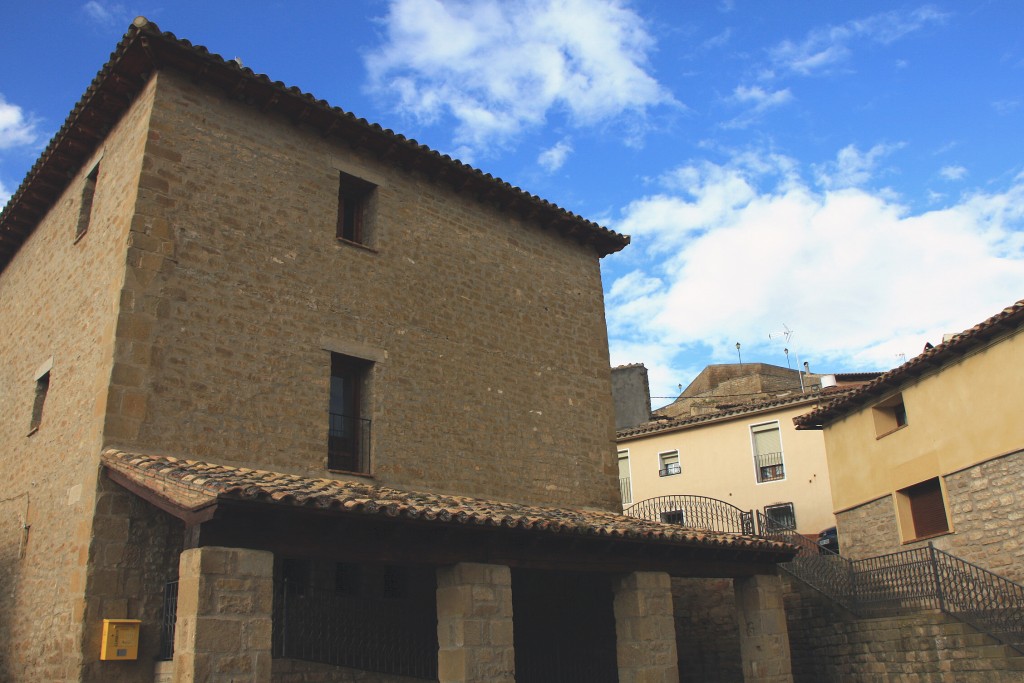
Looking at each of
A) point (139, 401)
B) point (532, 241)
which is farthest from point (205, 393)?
point (532, 241)

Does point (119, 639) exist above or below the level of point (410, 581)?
below

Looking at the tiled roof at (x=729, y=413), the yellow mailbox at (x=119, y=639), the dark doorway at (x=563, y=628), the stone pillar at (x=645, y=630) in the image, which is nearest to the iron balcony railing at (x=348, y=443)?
the yellow mailbox at (x=119, y=639)

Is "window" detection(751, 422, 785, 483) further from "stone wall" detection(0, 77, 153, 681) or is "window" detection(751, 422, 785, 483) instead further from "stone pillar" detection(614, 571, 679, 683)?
"stone wall" detection(0, 77, 153, 681)

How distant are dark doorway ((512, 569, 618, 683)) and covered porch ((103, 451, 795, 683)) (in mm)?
29

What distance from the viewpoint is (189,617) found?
770cm

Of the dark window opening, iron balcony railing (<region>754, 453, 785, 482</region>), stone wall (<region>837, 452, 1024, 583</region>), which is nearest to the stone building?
stone wall (<region>837, 452, 1024, 583</region>)

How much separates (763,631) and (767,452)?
14612 mm

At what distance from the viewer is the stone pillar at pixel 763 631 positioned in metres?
12.8

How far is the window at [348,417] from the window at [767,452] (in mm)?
18088

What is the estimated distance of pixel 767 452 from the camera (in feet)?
88.4

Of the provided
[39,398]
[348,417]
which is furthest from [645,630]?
[39,398]

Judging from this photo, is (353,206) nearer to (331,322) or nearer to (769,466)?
(331,322)

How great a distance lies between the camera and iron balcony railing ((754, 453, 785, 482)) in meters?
26.6

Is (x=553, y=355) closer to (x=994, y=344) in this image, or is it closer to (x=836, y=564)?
(x=836, y=564)
